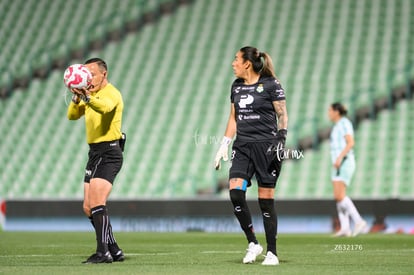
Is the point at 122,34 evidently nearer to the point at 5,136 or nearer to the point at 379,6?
the point at 5,136

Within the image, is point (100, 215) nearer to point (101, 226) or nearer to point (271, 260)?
point (101, 226)

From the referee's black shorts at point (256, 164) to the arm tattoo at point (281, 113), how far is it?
224 millimetres

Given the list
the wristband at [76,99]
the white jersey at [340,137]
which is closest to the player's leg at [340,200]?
the white jersey at [340,137]

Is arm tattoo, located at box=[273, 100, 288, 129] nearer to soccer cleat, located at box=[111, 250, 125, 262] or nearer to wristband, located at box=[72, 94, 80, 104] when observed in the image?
wristband, located at box=[72, 94, 80, 104]

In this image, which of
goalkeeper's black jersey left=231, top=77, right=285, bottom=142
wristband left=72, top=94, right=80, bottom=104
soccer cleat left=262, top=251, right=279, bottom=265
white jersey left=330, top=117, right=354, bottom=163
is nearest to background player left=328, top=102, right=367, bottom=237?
white jersey left=330, top=117, right=354, bottom=163

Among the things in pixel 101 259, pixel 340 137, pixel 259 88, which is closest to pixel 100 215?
pixel 101 259

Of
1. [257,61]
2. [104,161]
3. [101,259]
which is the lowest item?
[101,259]

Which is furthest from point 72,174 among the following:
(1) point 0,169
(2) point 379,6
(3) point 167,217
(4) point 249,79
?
(4) point 249,79

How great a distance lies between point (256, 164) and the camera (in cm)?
920

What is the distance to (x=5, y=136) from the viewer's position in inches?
934

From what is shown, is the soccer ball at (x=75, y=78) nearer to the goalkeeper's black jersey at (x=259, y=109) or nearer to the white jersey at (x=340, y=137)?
the goalkeeper's black jersey at (x=259, y=109)

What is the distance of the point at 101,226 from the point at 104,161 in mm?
636

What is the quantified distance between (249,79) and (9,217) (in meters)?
11.0

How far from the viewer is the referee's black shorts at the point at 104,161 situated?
9.42m
